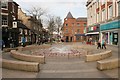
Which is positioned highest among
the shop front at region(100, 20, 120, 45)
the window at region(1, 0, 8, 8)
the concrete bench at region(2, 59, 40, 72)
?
the window at region(1, 0, 8, 8)

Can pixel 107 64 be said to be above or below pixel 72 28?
below

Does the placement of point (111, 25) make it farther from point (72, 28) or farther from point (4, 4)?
point (72, 28)

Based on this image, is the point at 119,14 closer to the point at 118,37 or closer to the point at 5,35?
the point at 118,37

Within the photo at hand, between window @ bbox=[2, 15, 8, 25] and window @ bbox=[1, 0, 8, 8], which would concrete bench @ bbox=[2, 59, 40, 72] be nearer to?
window @ bbox=[2, 15, 8, 25]

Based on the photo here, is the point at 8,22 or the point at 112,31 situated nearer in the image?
the point at 112,31

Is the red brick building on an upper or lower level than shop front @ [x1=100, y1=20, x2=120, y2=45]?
upper

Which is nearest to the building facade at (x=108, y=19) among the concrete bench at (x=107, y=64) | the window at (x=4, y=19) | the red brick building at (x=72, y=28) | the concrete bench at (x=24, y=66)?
the window at (x=4, y=19)

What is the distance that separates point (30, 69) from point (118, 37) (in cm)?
2206

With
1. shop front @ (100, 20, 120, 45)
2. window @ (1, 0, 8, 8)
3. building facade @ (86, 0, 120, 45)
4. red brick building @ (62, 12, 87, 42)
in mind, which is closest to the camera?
shop front @ (100, 20, 120, 45)

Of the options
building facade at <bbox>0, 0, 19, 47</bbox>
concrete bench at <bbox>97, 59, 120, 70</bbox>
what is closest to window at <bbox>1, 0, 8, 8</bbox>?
building facade at <bbox>0, 0, 19, 47</bbox>

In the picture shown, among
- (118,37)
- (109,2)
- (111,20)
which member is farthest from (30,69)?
(109,2)

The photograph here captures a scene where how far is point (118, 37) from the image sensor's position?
2962 cm

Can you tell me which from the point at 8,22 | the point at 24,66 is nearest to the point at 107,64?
the point at 24,66

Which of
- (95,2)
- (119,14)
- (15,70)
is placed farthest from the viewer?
(95,2)
